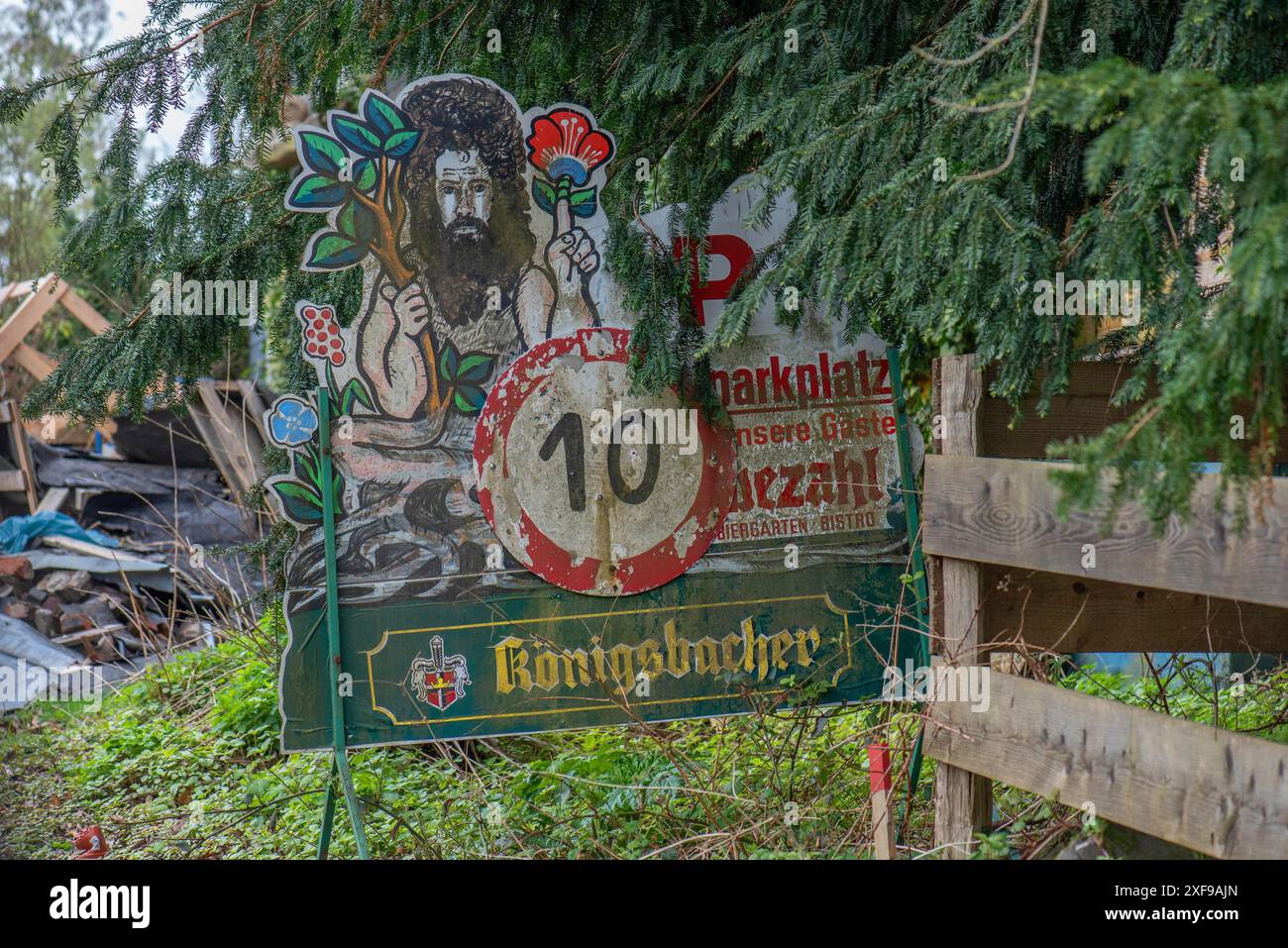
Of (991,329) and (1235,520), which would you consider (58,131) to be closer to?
(991,329)

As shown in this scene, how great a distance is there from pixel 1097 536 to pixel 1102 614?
90 cm

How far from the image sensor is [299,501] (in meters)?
4.10

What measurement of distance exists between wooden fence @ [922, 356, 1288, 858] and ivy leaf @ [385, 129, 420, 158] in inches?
81.8

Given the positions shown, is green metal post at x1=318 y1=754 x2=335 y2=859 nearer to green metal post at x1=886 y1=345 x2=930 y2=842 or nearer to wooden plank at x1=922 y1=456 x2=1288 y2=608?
green metal post at x1=886 y1=345 x2=930 y2=842

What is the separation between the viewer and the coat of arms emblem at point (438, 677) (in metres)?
4.16

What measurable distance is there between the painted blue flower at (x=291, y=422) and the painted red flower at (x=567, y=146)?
1.27m

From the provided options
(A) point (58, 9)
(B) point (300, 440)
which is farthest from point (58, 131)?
(A) point (58, 9)

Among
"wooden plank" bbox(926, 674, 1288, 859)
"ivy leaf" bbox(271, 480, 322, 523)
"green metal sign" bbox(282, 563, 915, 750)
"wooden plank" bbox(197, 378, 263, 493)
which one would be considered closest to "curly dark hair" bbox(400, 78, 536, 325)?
"ivy leaf" bbox(271, 480, 322, 523)

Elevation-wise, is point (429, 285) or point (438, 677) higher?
point (429, 285)

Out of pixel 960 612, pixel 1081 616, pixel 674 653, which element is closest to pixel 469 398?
pixel 674 653

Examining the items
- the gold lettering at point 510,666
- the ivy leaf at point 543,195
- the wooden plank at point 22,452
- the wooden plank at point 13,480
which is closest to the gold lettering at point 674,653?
the gold lettering at point 510,666

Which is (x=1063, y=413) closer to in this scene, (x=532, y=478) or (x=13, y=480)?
(x=532, y=478)

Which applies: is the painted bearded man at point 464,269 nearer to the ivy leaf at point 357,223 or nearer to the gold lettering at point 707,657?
the ivy leaf at point 357,223
